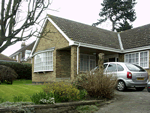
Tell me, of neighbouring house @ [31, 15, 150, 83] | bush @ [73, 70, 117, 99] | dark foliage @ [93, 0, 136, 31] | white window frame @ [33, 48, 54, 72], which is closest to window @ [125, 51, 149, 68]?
neighbouring house @ [31, 15, 150, 83]

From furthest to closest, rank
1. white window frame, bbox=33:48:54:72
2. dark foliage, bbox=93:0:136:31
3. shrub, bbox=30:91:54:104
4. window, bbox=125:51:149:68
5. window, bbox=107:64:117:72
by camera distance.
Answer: dark foliage, bbox=93:0:136:31 → white window frame, bbox=33:48:54:72 → window, bbox=125:51:149:68 → window, bbox=107:64:117:72 → shrub, bbox=30:91:54:104

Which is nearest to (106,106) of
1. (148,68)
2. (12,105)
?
(12,105)

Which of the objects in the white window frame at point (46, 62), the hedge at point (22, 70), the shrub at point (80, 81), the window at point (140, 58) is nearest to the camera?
the shrub at point (80, 81)

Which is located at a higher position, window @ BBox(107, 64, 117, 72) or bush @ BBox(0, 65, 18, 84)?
window @ BBox(107, 64, 117, 72)

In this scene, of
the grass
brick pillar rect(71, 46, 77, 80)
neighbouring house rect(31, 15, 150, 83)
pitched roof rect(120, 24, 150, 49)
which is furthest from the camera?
pitched roof rect(120, 24, 150, 49)

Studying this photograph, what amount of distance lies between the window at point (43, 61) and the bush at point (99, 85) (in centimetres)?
744

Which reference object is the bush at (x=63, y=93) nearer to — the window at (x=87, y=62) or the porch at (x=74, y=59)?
the porch at (x=74, y=59)

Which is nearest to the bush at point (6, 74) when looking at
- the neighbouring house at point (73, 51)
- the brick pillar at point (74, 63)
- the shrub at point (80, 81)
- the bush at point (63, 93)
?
the neighbouring house at point (73, 51)

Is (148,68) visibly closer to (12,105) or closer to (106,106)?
(106,106)

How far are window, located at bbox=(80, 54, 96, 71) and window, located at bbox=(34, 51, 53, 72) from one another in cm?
296

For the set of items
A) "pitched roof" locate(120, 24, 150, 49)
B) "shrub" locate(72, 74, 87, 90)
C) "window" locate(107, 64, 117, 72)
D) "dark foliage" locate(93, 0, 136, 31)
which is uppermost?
"dark foliage" locate(93, 0, 136, 31)

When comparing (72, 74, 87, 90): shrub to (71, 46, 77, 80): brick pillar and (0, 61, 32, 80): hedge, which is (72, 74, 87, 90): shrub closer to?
(71, 46, 77, 80): brick pillar

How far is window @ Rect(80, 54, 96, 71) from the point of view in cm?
1606

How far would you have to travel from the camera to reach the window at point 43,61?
14852 mm
